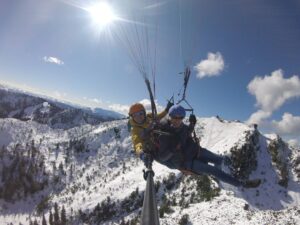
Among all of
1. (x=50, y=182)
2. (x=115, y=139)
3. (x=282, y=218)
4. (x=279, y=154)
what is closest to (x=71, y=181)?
(x=50, y=182)

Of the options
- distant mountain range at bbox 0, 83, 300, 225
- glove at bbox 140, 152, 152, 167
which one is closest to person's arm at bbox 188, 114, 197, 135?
glove at bbox 140, 152, 152, 167

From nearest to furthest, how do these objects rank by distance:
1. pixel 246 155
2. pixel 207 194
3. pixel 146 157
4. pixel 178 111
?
pixel 146 157 → pixel 178 111 → pixel 207 194 → pixel 246 155

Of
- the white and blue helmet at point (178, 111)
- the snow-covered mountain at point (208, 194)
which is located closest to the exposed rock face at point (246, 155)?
the snow-covered mountain at point (208, 194)

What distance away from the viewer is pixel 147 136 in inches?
440

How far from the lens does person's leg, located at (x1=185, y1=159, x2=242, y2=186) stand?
12.3m

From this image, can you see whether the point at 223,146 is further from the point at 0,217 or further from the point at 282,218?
the point at 0,217

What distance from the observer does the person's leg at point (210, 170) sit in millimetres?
12312

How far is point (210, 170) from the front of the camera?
12406mm

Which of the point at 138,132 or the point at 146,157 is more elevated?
the point at 138,132

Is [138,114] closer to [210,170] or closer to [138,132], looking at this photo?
[138,132]

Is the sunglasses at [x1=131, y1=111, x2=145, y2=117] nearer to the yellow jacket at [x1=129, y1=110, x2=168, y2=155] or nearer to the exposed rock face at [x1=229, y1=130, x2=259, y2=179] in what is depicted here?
the yellow jacket at [x1=129, y1=110, x2=168, y2=155]

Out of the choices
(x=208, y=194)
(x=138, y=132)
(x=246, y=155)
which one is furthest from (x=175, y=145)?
(x=246, y=155)

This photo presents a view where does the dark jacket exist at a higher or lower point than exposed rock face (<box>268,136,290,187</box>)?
lower

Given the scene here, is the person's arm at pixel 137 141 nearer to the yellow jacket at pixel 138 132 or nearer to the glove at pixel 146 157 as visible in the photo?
the yellow jacket at pixel 138 132
